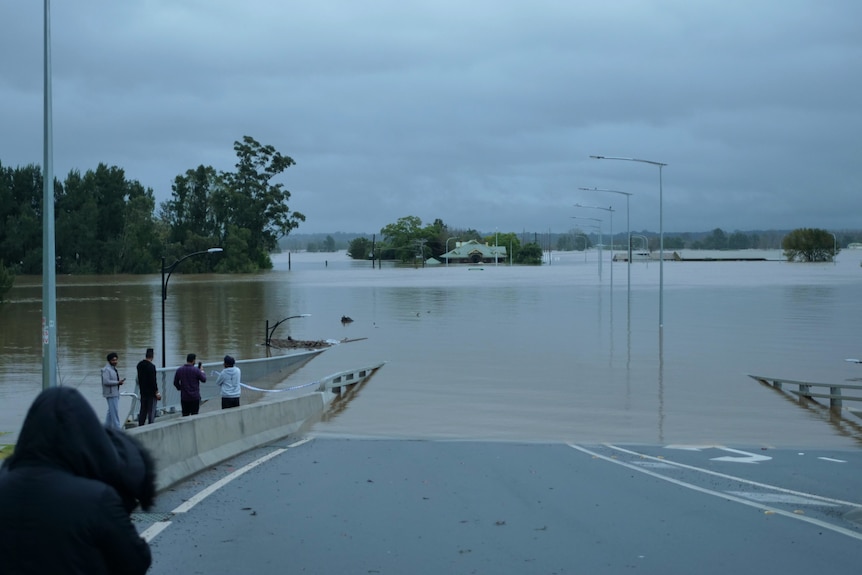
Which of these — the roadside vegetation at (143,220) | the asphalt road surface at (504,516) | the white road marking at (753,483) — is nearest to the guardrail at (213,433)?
the asphalt road surface at (504,516)

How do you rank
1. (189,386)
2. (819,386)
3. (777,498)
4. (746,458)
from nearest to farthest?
(777,498) < (746,458) < (189,386) < (819,386)

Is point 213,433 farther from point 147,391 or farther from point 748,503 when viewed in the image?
point 748,503

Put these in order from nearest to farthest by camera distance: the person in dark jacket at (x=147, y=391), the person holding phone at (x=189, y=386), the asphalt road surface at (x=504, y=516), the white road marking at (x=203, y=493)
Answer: the asphalt road surface at (x=504, y=516)
the white road marking at (x=203, y=493)
the person in dark jacket at (x=147, y=391)
the person holding phone at (x=189, y=386)

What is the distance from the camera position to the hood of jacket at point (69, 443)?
12.1 ft

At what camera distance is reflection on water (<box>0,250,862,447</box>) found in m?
23.4

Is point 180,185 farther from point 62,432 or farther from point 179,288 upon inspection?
point 62,432

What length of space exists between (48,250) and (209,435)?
4.87m

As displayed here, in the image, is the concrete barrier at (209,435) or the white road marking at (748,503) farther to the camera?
the concrete barrier at (209,435)

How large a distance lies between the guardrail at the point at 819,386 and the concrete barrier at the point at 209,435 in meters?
15.1

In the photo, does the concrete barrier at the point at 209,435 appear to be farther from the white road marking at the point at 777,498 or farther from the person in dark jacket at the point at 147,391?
the white road marking at the point at 777,498

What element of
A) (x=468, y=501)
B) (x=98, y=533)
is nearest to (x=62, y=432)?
(x=98, y=533)

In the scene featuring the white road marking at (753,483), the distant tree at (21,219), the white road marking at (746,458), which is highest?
the distant tree at (21,219)

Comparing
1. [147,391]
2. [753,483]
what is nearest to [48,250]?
[147,391]

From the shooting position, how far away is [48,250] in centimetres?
1566
